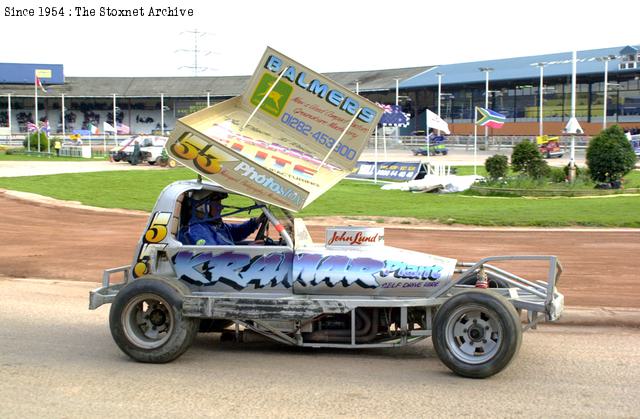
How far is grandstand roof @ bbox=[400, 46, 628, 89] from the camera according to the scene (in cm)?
7419

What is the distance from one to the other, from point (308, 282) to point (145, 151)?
44.9m

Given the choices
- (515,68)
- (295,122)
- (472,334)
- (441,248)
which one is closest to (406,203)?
(441,248)

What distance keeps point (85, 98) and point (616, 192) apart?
310 feet

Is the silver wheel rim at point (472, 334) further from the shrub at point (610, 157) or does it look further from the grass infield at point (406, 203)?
the shrub at point (610, 157)

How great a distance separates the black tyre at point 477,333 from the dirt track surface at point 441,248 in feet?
14.0

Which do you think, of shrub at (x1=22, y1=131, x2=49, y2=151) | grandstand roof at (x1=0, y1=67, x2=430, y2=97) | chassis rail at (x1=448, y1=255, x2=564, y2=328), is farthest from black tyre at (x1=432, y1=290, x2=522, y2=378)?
grandstand roof at (x1=0, y1=67, x2=430, y2=97)

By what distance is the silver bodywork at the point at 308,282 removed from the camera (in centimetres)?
757

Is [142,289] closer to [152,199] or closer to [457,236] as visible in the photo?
[457,236]

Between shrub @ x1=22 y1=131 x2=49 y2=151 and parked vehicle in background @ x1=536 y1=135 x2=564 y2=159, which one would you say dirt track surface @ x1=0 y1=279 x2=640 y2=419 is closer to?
parked vehicle in background @ x1=536 y1=135 x2=564 y2=159

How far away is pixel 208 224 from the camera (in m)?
8.41

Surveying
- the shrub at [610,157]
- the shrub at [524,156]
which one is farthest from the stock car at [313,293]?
the shrub at [524,156]

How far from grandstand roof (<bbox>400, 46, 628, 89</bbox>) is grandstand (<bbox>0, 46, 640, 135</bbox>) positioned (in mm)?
110

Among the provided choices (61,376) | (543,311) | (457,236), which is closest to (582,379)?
(543,311)

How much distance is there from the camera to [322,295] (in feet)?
25.3
